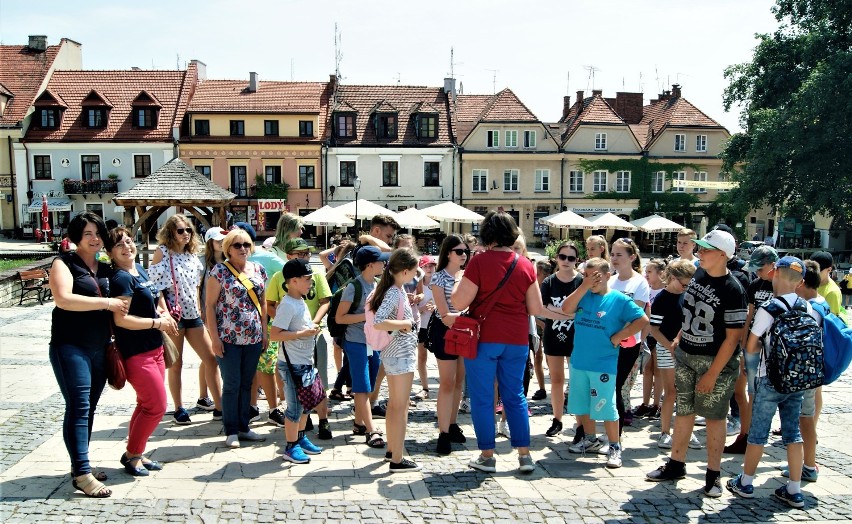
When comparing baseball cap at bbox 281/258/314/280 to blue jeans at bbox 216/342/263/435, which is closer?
baseball cap at bbox 281/258/314/280

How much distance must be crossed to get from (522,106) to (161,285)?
117 feet

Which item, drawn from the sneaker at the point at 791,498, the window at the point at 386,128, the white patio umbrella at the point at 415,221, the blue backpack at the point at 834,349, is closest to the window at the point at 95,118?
the window at the point at 386,128

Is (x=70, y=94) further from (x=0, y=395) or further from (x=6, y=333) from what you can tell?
(x=0, y=395)

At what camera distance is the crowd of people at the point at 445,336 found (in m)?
5.21

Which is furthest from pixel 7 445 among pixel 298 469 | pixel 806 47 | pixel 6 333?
pixel 806 47

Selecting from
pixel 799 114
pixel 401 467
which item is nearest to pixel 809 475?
pixel 401 467

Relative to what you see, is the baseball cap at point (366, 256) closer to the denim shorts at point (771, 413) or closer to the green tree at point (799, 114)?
the denim shorts at point (771, 413)

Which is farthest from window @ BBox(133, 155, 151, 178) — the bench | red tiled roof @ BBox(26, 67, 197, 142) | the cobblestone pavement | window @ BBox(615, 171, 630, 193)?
the cobblestone pavement

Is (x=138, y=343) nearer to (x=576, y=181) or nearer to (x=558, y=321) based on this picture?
(x=558, y=321)

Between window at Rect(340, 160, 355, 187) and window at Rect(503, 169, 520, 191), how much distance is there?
8.65 meters

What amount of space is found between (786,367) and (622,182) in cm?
3807

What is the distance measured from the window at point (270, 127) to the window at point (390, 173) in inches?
244

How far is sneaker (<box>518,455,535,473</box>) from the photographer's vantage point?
5.68 meters

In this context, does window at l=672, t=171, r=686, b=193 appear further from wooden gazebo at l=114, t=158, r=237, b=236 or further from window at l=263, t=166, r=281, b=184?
wooden gazebo at l=114, t=158, r=237, b=236
